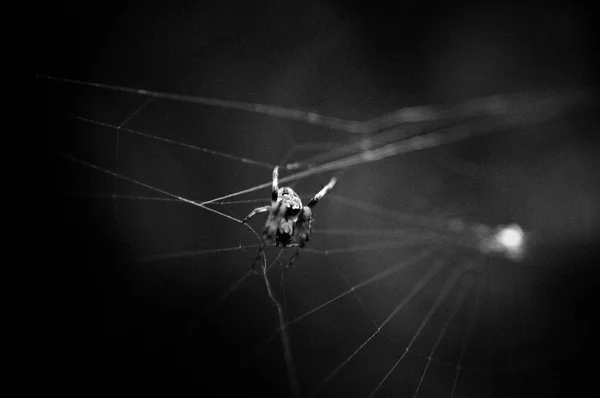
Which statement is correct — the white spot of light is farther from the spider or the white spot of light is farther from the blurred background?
the spider

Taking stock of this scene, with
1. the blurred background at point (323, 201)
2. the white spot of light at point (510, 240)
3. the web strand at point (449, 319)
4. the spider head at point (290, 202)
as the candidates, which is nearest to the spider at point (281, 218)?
the spider head at point (290, 202)

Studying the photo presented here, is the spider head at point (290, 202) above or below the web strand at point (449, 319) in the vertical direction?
below

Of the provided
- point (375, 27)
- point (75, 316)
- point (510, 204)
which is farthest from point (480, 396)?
point (375, 27)

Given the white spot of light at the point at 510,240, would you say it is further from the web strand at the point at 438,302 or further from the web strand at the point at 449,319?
the web strand at the point at 449,319

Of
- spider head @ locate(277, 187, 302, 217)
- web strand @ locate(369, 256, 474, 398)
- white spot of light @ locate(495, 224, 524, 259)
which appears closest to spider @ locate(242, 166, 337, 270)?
spider head @ locate(277, 187, 302, 217)

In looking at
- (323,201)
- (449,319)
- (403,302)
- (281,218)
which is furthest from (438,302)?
(281,218)

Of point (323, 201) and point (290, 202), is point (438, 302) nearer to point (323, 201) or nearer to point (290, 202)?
point (323, 201)

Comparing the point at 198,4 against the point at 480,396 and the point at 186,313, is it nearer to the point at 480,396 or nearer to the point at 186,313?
the point at 186,313
